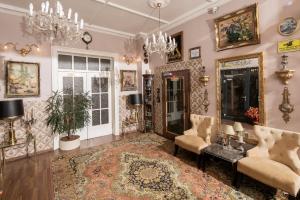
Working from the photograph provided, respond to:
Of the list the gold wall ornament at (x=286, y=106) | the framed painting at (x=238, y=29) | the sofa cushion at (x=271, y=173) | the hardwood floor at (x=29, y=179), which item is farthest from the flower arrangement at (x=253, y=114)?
the hardwood floor at (x=29, y=179)

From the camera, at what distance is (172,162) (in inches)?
136

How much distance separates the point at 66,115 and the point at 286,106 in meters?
4.63

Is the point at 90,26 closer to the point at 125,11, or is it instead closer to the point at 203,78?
the point at 125,11

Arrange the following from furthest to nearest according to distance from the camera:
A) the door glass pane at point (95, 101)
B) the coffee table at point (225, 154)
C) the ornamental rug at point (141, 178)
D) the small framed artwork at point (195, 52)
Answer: the door glass pane at point (95, 101) < the small framed artwork at point (195, 52) < the coffee table at point (225, 154) < the ornamental rug at point (141, 178)

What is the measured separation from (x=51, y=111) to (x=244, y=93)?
448 centimetres

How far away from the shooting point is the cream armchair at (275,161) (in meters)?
2.14

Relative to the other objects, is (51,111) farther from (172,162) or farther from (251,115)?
(251,115)

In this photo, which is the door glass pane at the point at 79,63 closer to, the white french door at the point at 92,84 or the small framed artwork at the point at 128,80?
the white french door at the point at 92,84

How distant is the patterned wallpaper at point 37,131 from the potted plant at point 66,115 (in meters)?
0.14

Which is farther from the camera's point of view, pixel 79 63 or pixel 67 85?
pixel 79 63

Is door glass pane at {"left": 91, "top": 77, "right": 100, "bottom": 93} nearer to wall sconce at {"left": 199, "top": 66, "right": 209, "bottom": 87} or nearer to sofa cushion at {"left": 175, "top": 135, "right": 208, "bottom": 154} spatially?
sofa cushion at {"left": 175, "top": 135, "right": 208, "bottom": 154}

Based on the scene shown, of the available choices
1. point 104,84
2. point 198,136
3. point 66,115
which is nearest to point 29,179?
point 66,115

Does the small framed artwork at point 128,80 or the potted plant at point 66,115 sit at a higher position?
the small framed artwork at point 128,80

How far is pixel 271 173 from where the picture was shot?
2.25m
